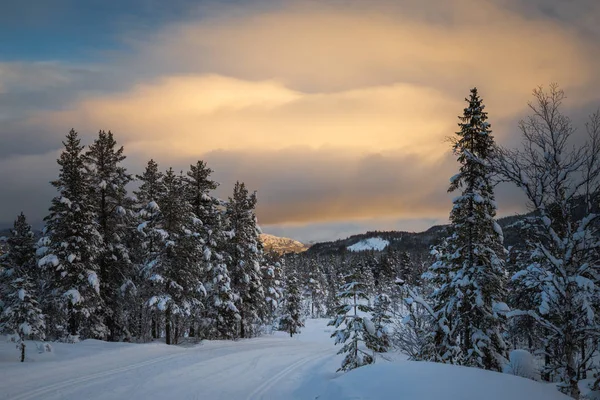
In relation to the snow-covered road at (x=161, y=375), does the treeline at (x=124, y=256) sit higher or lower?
higher

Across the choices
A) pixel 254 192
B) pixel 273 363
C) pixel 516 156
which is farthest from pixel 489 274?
pixel 254 192

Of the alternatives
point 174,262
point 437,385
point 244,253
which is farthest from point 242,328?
point 437,385

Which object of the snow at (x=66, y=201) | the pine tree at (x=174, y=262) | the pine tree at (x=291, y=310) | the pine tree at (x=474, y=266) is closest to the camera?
the pine tree at (x=474, y=266)

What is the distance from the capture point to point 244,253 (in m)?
35.4

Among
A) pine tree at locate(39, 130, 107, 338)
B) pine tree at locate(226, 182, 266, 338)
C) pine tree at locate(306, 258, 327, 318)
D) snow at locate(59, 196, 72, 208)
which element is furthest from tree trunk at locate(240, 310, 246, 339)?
pine tree at locate(306, 258, 327, 318)

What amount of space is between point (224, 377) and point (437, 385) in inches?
469

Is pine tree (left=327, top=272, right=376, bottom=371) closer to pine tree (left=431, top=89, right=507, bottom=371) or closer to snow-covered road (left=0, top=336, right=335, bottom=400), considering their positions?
snow-covered road (left=0, top=336, right=335, bottom=400)

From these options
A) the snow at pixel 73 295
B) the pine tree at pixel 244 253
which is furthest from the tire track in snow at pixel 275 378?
the snow at pixel 73 295

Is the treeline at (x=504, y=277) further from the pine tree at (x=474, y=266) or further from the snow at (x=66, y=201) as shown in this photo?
the snow at (x=66, y=201)

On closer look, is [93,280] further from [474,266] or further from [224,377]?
[474,266]

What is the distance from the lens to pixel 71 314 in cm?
2528

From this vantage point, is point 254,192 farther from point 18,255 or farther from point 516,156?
point 516,156

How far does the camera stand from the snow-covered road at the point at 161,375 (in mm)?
15164

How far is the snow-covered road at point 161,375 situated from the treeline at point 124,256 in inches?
137
